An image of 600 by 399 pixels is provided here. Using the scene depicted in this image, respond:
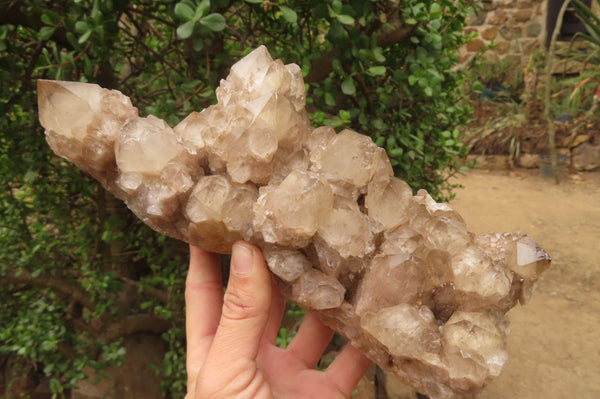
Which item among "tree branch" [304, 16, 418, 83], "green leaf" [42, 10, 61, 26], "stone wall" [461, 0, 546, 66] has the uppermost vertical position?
"green leaf" [42, 10, 61, 26]

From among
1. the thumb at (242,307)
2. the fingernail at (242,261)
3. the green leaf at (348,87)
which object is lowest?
the thumb at (242,307)

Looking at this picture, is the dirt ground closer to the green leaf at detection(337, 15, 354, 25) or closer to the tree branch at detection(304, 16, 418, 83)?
the tree branch at detection(304, 16, 418, 83)

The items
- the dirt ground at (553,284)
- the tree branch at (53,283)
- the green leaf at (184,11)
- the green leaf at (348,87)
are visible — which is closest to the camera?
the green leaf at (184,11)

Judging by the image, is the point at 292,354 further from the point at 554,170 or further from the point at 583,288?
the point at 554,170

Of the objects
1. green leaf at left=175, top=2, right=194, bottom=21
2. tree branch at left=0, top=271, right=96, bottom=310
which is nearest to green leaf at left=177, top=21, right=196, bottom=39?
green leaf at left=175, top=2, right=194, bottom=21

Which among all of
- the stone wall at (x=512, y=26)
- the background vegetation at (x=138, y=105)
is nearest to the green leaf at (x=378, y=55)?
the background vegetation at (x=138, y=105)

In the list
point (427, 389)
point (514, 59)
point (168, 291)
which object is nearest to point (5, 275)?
point (168, 291)

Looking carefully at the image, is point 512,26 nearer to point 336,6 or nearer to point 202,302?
point 336,6

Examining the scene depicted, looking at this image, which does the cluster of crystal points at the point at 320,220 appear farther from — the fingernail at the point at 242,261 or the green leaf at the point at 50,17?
the green leaf at the point at 50,17
